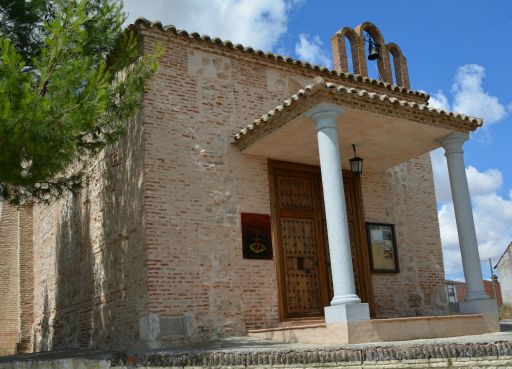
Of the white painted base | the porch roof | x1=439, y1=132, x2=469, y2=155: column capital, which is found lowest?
the white painted base

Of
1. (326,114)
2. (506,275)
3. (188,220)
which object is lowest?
(506,275)

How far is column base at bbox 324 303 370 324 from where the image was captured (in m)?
7.73

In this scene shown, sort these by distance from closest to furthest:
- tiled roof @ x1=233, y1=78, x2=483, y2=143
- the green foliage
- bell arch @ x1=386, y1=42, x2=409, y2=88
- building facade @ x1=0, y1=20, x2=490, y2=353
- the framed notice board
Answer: the green foliage < tiled roof @ x1=233, y1=78, x2=483, y2=143 < building facade @ x1=0, y1=20, x2=490, y2=353 < the framed notice board < bell arch @ x1=386, y1=42, x2=409, y2=88

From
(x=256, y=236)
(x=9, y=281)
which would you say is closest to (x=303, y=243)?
(x=256, y=236)

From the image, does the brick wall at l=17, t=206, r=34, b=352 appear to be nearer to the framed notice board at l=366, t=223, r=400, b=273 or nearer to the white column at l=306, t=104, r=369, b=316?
the framed notice board at l=366, t=223, r=400, b=273

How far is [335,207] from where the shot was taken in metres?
8.28

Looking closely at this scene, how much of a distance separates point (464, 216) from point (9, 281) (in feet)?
37.6

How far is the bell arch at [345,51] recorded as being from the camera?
12045mm

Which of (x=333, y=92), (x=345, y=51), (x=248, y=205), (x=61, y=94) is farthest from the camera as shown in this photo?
(x=345, y=51)

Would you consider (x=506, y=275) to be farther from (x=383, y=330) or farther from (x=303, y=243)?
(x=383, y=330)

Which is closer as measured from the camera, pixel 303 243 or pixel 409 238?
pixel 303 243

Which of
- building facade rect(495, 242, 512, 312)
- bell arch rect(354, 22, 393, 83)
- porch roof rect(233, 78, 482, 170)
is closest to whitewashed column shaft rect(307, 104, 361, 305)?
porch roof rect(233, 78, 482, 170)

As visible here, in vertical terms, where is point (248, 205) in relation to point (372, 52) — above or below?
below

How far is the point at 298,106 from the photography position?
888 centimetres
